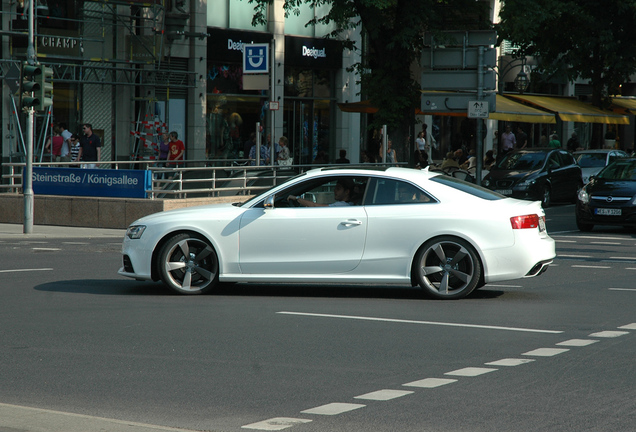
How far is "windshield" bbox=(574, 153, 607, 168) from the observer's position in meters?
32.7

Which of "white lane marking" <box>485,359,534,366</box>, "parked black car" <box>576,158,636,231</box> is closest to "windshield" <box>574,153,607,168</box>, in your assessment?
"parked black car" <box>576,158,636,231</box>

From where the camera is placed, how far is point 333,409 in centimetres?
618

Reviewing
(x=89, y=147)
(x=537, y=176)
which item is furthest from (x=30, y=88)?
(x=537, y=176)

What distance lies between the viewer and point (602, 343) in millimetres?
8453

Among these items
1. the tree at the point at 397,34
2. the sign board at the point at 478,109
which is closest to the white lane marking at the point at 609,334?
the sign board at the point at 478,109

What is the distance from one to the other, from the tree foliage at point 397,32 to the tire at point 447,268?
16486mm

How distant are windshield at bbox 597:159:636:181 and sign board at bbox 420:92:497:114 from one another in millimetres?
2736

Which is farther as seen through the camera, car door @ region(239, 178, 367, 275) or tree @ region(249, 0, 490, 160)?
tree @ region(249, 0, 490, 160)

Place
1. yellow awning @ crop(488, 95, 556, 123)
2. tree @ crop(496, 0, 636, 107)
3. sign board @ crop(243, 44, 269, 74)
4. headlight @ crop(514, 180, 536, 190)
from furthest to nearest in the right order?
1. tree @ crop(496, 0, 636, 107)
2. yellow awning @ crop(488, 95, 556, 123)
3. headlight @ crop(514, 180, 536, 190)
4. sign board @ crop(243, 44, 269, 74)

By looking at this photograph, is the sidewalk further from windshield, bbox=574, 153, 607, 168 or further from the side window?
windshield, bbox=574, 153, 607, 168

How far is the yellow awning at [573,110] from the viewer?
38.2m

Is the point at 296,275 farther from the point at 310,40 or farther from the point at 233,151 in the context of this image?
the point at 310,40

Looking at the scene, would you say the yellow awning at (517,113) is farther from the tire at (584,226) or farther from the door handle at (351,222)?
the door handle at (351,222)

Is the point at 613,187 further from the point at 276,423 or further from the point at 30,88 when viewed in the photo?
the point at 276,423
